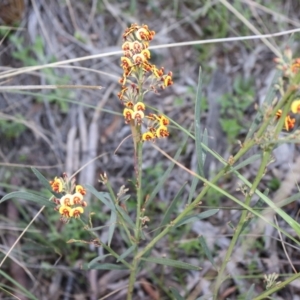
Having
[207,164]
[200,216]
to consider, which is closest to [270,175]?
[207,164]

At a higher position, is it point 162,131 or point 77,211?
point 162,131

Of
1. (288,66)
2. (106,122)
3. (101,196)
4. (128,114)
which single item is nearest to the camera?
(288,66)

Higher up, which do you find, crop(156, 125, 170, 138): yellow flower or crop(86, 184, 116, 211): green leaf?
crop(156, 125, 170, 138): yellow flower

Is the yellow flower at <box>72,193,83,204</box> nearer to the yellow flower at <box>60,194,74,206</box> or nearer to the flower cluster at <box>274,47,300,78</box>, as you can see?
the yellow flower at <box>60,194,74,206</box>

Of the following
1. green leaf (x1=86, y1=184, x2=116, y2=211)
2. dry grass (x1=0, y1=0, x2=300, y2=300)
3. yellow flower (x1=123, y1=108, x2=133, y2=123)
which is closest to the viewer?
yellow flower (x1=123, y1=108, x2=133, y2=123)

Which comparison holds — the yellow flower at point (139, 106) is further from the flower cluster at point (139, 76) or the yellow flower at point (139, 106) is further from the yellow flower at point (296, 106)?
the yellow flower at point (296, 106)

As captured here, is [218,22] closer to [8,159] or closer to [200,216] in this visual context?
[8,159]

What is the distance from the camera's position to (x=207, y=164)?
7.64 ft

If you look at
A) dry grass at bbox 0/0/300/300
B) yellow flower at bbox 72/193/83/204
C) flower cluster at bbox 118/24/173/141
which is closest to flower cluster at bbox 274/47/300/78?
flower cluster at bbox 118/24/173/141

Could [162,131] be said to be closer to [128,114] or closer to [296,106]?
[128,114]

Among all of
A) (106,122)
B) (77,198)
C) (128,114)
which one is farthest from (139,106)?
(106,122)

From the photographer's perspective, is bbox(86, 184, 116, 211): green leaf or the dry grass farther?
the dry grass

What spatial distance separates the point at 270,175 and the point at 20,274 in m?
1.09

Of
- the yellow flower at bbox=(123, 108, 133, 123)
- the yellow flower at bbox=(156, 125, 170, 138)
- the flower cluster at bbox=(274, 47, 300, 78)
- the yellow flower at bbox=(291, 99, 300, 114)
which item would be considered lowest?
the yellow flower at bbox=(156, 125, 170, 138)
